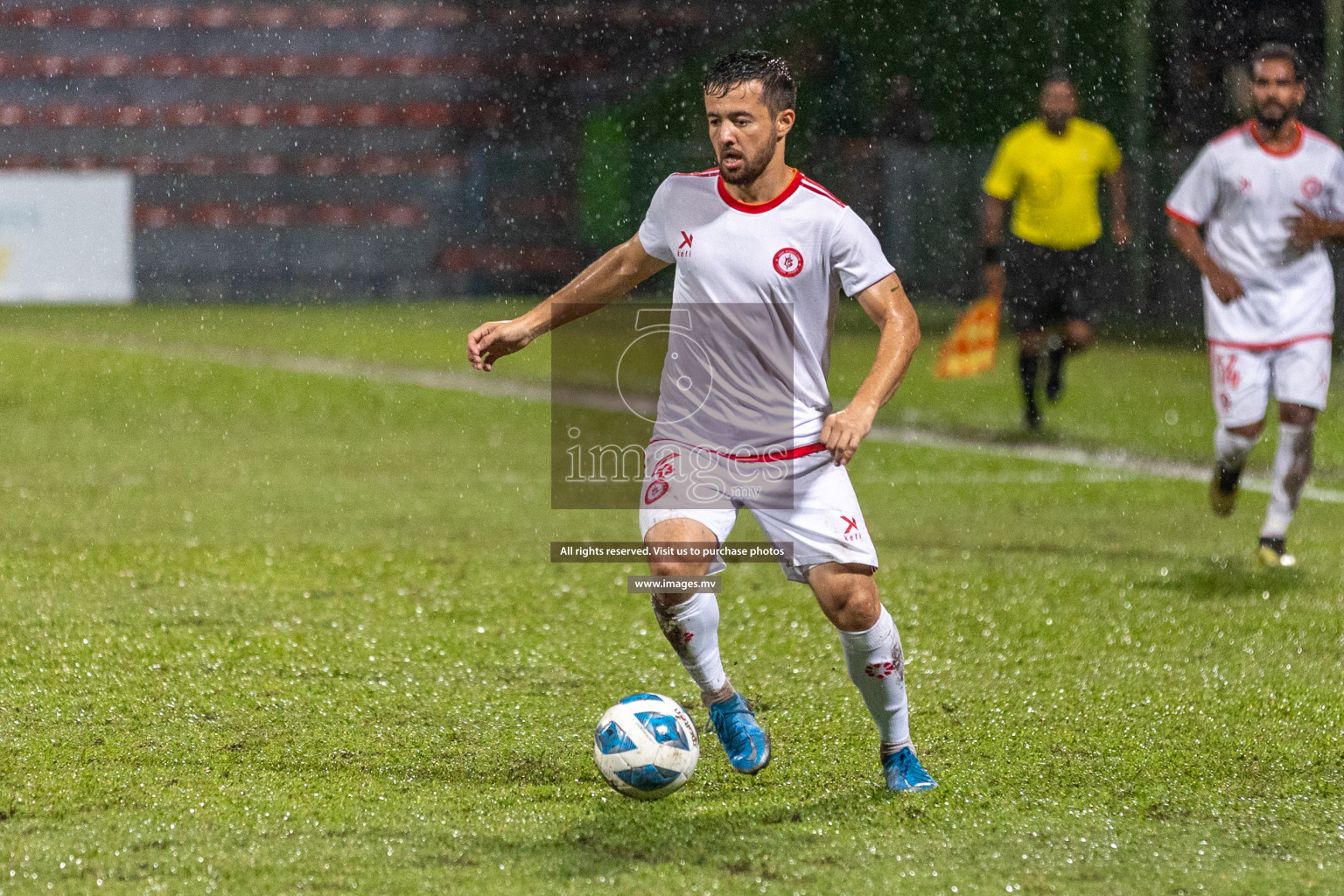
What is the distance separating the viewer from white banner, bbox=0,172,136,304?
16875mm

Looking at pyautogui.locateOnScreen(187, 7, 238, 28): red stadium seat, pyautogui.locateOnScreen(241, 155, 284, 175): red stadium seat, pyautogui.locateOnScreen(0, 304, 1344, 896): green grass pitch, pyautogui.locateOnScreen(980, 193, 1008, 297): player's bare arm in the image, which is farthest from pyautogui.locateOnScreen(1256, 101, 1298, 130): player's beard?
pyautogui.locateOnScreen(187, 7, 238, 28): red stadium seat

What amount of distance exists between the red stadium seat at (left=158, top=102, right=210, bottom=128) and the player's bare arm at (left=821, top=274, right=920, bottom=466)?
2292cm

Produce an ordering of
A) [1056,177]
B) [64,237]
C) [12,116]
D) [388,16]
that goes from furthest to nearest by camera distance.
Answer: [388,16] < [12,116] < [64,237] < [1056,177]

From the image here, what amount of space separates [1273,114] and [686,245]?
3.25 m

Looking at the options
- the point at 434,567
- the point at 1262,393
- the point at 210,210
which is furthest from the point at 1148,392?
the point at 210,210

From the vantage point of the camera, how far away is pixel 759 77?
11.6 feet

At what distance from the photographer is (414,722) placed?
169 inches

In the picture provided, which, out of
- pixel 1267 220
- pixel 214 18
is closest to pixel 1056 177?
pixel 1267 220

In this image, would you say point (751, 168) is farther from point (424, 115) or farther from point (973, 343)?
point (424, 115)

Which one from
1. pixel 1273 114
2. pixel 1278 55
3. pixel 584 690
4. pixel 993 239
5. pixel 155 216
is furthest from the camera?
pixel 155 216

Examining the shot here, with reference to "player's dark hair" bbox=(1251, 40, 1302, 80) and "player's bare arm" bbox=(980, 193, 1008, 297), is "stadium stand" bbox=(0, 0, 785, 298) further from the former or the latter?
"player's dark hair" bbox=(1251, 40, 1302, 80)

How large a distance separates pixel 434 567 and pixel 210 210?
63.9 feet

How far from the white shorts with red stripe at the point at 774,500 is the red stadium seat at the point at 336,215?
69.6 feet

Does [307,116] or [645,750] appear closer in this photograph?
[645,750]
